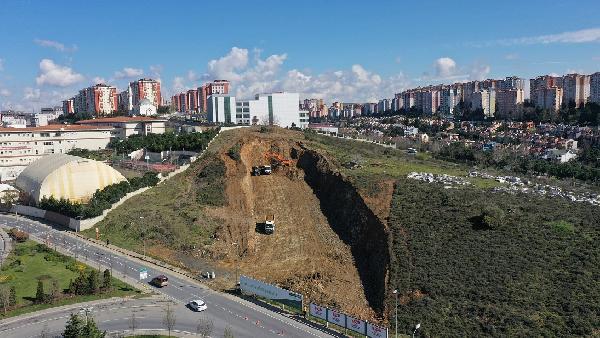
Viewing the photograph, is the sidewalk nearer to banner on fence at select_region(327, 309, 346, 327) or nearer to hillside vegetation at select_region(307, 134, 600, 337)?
banner on fence at select_region(327, 309, 346, 327)

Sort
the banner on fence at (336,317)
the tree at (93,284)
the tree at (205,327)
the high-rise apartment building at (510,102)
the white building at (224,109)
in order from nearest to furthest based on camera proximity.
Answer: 1. the tree at (205,327)
2. the banner on fence at (336,317)
3. the tree at (93,284)
4. the white building at (224,109)
5. the high-rise apartment building at (510,102)

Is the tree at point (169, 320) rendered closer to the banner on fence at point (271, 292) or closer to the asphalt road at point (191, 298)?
the asphalt road at point (191, 298)

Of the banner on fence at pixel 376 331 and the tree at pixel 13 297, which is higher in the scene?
the tree at pixel 13 297

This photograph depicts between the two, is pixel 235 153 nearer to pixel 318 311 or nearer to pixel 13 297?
pixel 13 297

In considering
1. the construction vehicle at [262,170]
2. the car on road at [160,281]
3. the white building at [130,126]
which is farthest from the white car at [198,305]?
the white building at [130,126]

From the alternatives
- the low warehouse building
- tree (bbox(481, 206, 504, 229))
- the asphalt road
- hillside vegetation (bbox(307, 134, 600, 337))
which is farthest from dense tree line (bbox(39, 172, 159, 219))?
tree (bbox(481, 206, 504, 229))

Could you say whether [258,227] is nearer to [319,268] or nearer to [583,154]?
[319,268]

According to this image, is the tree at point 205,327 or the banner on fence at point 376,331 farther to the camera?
the tree at point 205,327

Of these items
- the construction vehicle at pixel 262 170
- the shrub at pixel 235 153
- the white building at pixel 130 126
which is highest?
the white building at pixel 130 126
